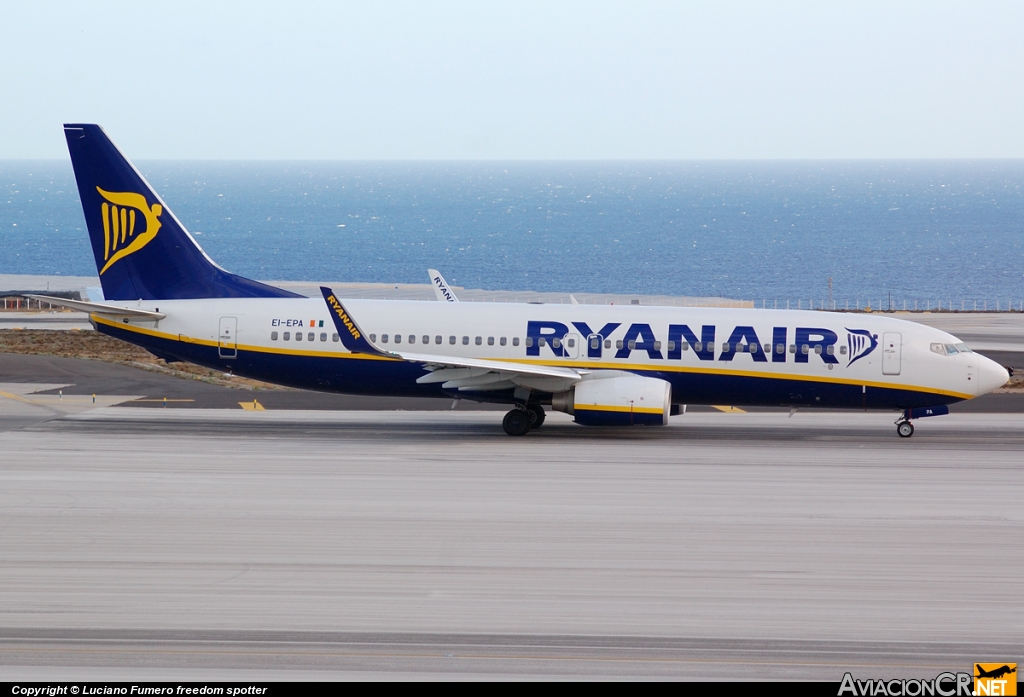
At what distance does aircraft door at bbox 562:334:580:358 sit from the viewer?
30250 mm

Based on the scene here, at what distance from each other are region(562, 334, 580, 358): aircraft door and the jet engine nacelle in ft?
3.39

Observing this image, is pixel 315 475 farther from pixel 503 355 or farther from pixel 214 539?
pixel 503 355

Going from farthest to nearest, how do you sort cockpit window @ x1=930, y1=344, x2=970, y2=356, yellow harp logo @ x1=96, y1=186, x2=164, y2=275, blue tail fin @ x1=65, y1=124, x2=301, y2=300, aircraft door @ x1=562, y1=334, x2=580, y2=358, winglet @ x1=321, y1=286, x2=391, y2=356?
yellow harp logo @ x1=96, y1=186, x2=164, y2=275, blue tail fin @ x1=65, y1=124, x2=301, y2=300, aircraft door @ x1=562, y1=334, x2=580, y2=358, cockpit window @ x1=930, y1=344, x2=970, y2=356, winglet @ x1=321, y1=286, x2=391, y2=356

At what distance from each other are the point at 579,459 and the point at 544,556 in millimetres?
8668

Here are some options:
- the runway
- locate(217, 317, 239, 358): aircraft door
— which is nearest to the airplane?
locate(217, 317, 239, 358): aircraft door

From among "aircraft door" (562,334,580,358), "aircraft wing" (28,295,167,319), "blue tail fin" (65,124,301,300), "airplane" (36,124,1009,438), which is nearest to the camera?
"airplane" (36,124,1009,438)

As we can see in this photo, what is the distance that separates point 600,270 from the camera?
151m

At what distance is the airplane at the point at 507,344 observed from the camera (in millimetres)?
29844

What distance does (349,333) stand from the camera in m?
28.8

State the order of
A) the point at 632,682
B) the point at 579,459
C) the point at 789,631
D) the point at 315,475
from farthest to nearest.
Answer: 1. the point at 579,459
2. the point at 315,475
3. the point at 789,631
4. the point at 632,682

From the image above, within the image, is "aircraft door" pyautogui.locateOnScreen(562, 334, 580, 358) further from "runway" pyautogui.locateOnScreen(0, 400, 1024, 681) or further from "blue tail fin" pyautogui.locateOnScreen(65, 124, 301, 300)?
"blue tail fin" pyautogui.locateOnScreen(65, 124, 301, 300)

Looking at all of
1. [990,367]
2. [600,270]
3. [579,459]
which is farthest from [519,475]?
[600,270]

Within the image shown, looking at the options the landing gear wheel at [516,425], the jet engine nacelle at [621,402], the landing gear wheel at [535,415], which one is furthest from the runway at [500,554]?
the landing gear wheel at [535,415]

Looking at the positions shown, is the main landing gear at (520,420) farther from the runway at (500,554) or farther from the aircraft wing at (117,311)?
the aircraft wing at (117,311)
